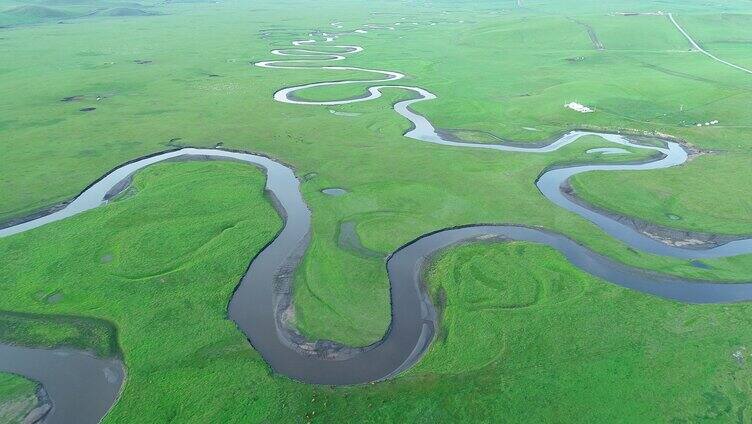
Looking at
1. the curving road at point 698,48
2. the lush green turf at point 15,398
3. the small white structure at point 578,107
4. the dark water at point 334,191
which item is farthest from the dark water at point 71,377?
the curving road at point 698,48

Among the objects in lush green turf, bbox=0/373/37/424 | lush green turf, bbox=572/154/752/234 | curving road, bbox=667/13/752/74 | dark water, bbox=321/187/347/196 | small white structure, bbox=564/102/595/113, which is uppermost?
curving road, bbox=667/13/752/74

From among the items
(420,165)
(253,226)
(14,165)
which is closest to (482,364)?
(253,226)

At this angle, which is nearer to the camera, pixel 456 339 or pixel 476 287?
pixel 456 339

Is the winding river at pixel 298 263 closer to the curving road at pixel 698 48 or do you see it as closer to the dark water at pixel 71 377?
the dark water at pixel 71 377

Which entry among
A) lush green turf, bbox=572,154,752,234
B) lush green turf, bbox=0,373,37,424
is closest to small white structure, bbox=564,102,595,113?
lush green turf, bbox=572,154,752,234

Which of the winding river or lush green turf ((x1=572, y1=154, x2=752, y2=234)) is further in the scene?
lush green turf ((x1=572, y1=154, x2=752, y2=234))

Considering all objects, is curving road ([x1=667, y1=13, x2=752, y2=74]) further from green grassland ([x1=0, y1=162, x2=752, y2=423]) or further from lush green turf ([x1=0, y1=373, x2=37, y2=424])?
lush green turf ([x1=0, y1=373, x2=37, y2=424])

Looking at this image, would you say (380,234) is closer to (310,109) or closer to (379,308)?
(379,308)
